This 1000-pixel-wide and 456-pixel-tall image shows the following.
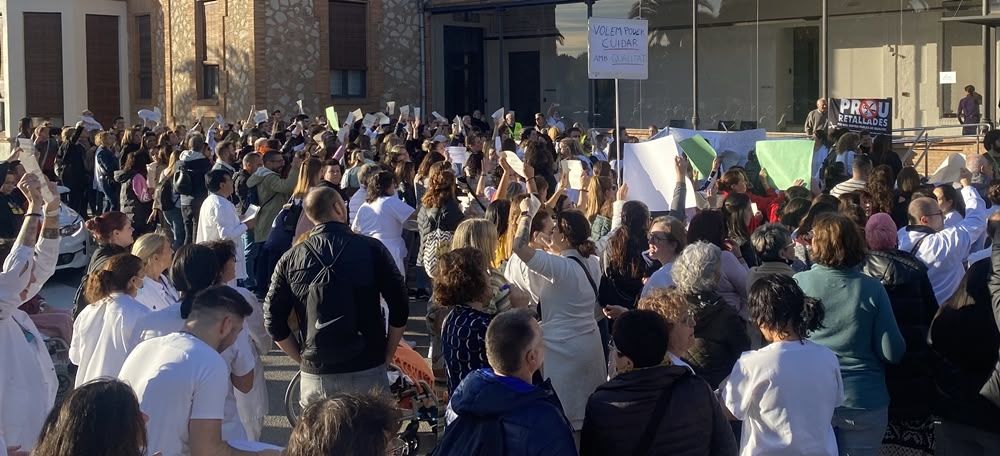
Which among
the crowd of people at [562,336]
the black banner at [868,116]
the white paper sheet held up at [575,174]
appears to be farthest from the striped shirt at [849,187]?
the black banner at [868,116]

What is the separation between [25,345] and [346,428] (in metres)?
2.89

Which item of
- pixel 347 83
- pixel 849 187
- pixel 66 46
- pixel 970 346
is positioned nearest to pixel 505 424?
pixel 970 346

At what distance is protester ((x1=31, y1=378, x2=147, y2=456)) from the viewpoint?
2.97 meters

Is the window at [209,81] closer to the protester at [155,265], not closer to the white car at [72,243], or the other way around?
the white car at [72,243]

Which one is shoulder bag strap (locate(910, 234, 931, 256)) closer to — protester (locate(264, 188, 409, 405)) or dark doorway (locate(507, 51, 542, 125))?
protester (locate(264, 188, 409, 405))

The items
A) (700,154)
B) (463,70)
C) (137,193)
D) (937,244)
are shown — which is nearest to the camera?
(937,244)

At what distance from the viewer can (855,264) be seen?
212 inches

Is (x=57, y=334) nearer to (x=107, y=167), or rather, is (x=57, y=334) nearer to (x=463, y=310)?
(x=463, y=310)

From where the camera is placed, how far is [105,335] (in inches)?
203

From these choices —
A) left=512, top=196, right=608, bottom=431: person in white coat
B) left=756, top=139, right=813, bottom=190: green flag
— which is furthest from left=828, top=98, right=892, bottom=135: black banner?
left=512, top=196, right=608, bottom=431: person in white coat

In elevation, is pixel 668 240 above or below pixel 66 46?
below

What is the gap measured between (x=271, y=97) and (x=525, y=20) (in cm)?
825

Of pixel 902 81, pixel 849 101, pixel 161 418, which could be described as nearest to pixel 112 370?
pixel 161 418

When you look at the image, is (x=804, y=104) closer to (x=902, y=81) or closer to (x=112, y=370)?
(x=902, y=81)
